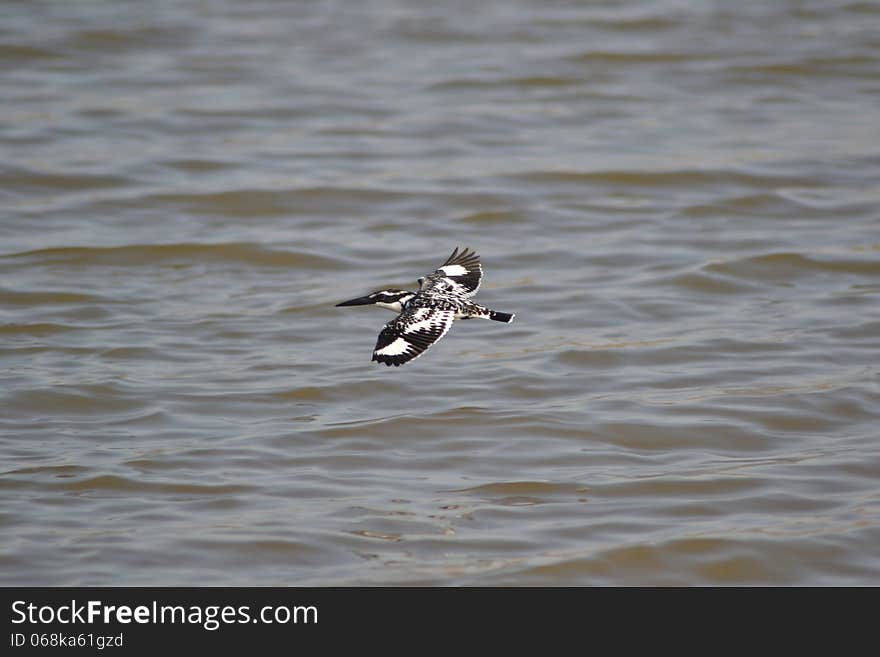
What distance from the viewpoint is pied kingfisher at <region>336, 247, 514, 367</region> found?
651 cm

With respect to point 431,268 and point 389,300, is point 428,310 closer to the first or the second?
point 389,300

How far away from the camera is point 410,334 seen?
6664 mm

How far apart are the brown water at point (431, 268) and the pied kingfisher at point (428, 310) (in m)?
0.61

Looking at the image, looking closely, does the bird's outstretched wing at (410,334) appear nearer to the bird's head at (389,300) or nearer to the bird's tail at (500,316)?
the bird's tail at (500,316)

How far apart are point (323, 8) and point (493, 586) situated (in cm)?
1237

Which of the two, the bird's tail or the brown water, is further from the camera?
the bird's tail

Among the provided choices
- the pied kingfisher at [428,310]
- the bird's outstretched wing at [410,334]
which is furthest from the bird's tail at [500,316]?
the bird's outstretched wing at [410,334]

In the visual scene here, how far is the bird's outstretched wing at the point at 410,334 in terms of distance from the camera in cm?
642

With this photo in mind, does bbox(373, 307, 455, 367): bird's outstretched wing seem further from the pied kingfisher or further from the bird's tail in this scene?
the bird's tail

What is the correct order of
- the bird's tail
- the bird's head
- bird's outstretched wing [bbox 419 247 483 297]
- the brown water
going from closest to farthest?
1. the brown water
2. the bird's tail
3. the bird's head
4. bird's outstretched wing [bbox 419 247 483 297]

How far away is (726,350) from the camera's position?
27.2ft

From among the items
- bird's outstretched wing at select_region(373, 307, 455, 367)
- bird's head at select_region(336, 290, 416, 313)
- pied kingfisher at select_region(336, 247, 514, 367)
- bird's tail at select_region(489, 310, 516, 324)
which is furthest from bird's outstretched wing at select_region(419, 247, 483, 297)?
bird's outstretched wing at select_region(373, 307, 455, 367)

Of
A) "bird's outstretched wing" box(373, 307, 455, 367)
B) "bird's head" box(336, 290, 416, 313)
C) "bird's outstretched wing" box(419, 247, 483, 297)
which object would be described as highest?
"bird's outstretched wing" box(419, 247, 483, 297)
